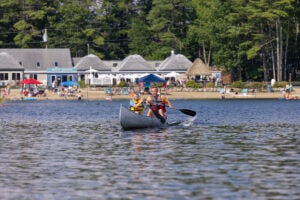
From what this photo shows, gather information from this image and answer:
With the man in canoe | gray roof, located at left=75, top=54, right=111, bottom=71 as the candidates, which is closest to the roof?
gray roof, located at left=75, top=54, right=111, bottom=71

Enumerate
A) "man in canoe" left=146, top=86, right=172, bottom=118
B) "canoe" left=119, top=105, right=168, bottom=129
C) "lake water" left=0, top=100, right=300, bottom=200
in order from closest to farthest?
"lake water" left=0, top=100, right=300, bottom=200 < "canoe" left=119, top=105, right=168, bottom=129 < "man in canoe" left=146, top=86, right=172, bottom=118

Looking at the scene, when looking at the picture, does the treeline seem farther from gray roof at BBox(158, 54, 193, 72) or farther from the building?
the building

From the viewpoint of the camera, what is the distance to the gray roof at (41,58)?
443ft

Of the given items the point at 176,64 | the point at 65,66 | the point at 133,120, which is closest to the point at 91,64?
the point at 65,66

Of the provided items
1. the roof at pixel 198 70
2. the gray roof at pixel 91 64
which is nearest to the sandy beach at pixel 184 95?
the roof at pixel 198 70

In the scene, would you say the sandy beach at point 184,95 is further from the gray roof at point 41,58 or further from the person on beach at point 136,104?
the person on beach at point 136,104

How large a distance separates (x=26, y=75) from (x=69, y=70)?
6795mm

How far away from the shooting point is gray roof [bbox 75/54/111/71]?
13456 centimetres

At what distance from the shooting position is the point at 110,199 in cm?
2184

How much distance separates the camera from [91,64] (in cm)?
13475

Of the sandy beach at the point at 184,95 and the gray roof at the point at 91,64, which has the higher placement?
the gray roof at the point at 91,64

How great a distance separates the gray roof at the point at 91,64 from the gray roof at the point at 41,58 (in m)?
1.70

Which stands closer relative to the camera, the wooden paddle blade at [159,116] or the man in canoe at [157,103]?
the man in canoe at [157,103]

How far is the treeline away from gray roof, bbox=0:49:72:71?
8.01m
